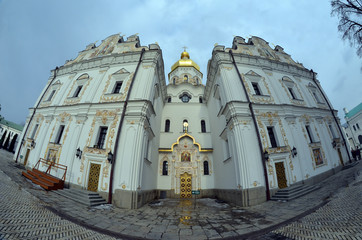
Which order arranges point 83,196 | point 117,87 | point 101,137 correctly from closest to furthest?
point 83,196
point 101,137
point 117,87

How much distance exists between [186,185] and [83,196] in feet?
28.0

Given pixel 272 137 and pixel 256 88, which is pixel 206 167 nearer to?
pixel 272 137

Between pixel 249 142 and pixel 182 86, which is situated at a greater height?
pixel 182 86

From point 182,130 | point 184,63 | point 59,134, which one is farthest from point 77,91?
point 184,63

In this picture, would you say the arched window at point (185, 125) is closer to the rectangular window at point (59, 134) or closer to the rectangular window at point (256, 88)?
the rectangular window at point (256, 88)

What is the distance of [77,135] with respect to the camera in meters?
9.78

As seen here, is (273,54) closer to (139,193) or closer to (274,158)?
(274,158)

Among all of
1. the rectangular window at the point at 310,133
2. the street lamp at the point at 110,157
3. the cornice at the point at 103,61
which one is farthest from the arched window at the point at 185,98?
the rectangular window at the point at 310,133

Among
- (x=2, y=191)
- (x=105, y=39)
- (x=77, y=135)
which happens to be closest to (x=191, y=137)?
(x=77, y=135)

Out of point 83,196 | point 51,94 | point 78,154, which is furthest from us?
point 51,94

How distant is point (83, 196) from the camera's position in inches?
302

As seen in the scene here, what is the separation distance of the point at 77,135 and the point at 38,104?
7884 mm

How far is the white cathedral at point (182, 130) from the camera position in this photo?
8.77 m

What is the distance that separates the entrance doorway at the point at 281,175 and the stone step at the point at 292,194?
2.30 ft
